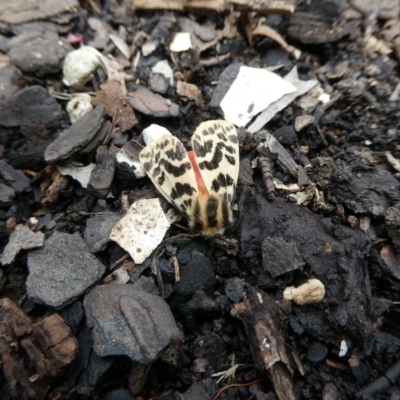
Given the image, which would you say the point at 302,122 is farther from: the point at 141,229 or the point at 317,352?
the point at 317,352

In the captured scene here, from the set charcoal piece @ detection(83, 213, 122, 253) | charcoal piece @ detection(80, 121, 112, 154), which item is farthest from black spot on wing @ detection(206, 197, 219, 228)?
charcoal piece @ detection(80, 121, 112, 154)

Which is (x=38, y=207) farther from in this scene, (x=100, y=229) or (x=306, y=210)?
(x=306, y=210)

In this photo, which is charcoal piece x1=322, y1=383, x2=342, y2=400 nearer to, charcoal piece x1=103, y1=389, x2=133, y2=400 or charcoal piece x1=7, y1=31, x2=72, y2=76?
charcoal piece x1=103, y1=389, x2=133, y2=400

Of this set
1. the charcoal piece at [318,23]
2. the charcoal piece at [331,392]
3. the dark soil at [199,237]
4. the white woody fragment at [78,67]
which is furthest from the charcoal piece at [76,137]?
the charcoal piece at [331,392]

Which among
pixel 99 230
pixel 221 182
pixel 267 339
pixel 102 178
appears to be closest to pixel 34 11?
pixel 102 178

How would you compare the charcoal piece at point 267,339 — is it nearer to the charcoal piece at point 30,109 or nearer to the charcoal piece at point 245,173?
the charcoal piece at point 245,173

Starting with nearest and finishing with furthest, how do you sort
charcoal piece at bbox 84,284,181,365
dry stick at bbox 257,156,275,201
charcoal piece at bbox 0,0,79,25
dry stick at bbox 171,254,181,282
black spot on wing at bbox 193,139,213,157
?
1. charcoal piece at bbox 84,284,181,365
2. dry stick at bbox 171,254,181,282
3. dry stick at bbox 257,156,275,201
4. black spot on wing at bbox 193,139,213,157
5. charcoal piece at bbox 0,0,79,25
